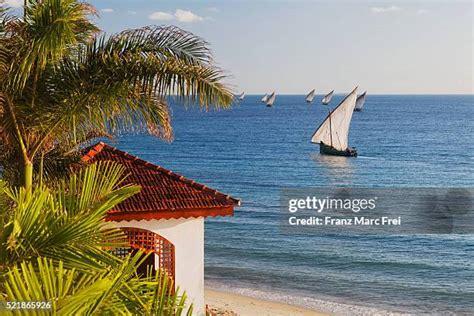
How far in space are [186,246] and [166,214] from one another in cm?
66

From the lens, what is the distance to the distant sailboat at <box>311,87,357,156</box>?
67812 mm

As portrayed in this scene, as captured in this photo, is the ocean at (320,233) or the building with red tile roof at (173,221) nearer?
the building with red tile roof at (173,221)

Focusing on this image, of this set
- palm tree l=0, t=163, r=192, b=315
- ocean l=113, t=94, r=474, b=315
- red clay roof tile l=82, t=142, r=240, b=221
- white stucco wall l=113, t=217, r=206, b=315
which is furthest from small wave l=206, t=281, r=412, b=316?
palm tree l=0, t=163, r=192, b=315

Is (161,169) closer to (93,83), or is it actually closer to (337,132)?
(93,83)

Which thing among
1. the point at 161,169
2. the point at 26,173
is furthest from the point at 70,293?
the point at 161,169

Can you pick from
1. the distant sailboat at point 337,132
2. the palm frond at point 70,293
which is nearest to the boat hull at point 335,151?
the distant sailboat at point 337,132

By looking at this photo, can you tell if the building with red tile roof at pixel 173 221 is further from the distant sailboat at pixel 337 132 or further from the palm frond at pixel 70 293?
the distant sailboat at pixel 337 132

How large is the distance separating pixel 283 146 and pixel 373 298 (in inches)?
2078

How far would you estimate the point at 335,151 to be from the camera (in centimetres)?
6800

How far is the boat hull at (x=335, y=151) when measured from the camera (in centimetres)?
6694

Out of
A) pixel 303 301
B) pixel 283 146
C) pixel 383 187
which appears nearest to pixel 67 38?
pixel 303 301

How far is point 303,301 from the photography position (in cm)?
2162

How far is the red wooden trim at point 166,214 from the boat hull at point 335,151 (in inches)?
2275

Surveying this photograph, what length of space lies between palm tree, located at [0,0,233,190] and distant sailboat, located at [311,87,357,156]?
196 feet
